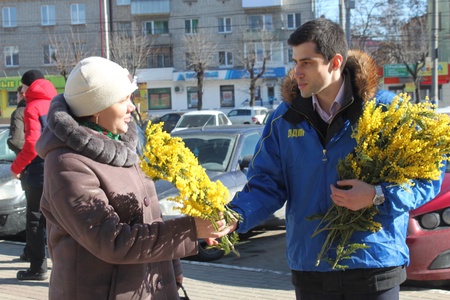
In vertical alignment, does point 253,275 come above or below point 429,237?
below

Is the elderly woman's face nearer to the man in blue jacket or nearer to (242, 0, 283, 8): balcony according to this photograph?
the man in blue jacket

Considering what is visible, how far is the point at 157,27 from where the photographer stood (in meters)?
53.7

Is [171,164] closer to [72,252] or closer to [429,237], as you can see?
[72,252]

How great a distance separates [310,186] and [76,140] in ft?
3.66

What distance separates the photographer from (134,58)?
47469 millimetres

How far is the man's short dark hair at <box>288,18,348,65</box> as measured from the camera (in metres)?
3.00

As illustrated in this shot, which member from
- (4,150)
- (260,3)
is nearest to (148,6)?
(260,3)

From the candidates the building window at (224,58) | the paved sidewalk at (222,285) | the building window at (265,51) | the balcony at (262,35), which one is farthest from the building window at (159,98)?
the paved sidewalk at (222,285)

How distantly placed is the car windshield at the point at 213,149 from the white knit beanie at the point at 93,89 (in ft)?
17.9

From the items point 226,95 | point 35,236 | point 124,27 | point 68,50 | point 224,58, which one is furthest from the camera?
point 124,27

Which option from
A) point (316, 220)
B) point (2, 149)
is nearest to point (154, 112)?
point (2, 149)

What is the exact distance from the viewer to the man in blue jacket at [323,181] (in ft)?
9.66

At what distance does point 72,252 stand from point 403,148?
1529mm

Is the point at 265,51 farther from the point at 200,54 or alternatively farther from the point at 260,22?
the point at 200,54
